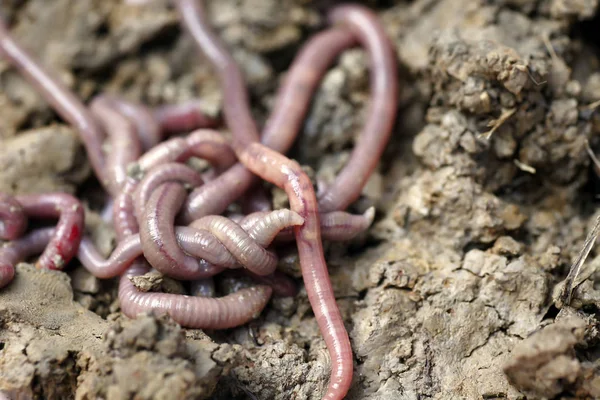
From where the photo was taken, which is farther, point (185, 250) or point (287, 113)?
point (287, 113)

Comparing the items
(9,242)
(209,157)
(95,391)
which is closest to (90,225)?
(9,242)

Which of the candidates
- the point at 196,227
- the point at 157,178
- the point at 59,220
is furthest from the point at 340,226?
the point at 59,220

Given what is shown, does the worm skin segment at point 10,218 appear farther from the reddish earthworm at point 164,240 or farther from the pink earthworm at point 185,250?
the reddish earthworm at point 164,240

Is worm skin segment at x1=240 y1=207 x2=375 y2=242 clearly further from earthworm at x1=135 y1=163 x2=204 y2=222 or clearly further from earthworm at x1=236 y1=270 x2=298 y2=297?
earthworm at x1=135 y1=163 x2=204 y2=222

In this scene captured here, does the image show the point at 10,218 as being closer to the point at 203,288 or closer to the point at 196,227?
the point at 196,227

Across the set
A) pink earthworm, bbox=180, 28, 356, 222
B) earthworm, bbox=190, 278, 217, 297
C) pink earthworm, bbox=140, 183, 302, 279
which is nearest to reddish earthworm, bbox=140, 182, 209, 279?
pink earthworm, bbox=140, 183, 302, 279

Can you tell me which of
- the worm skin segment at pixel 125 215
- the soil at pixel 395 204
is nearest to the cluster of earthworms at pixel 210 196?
the worm skin segment at pixel 125 215

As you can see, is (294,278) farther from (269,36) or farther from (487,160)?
(269,36)

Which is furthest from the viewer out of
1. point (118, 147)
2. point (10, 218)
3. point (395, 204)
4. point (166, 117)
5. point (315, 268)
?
point (166, 117)
